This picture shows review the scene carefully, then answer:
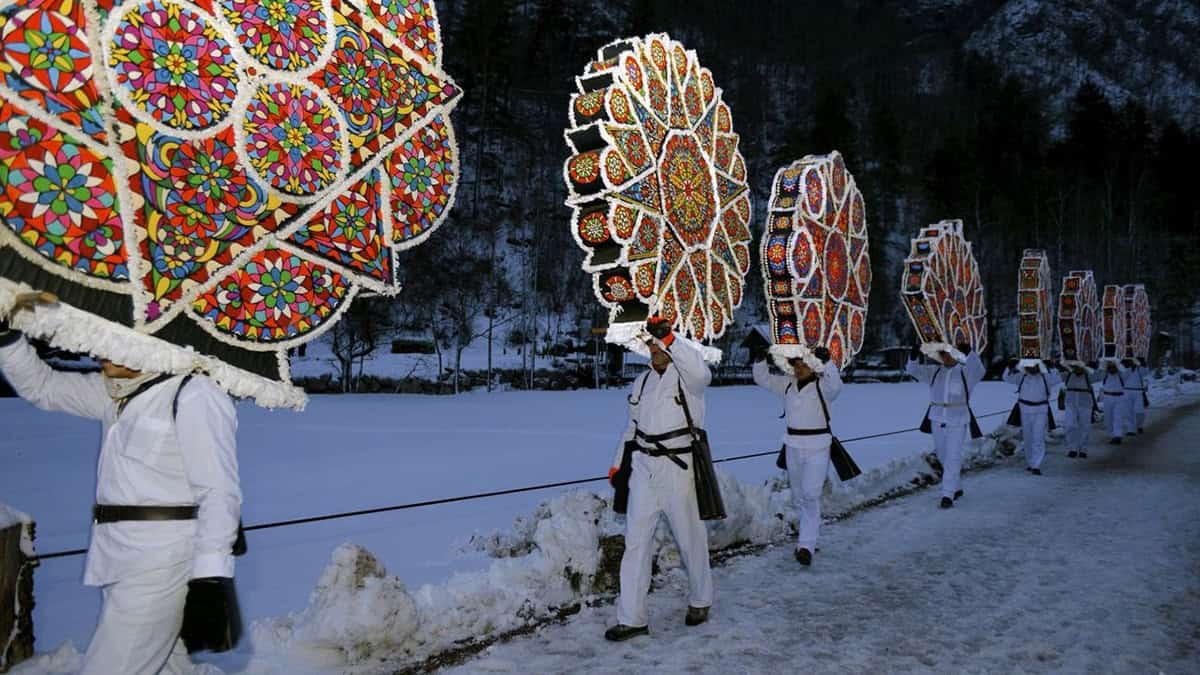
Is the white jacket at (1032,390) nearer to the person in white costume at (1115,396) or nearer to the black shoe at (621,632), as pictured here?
the person in white costume at (1115,396)

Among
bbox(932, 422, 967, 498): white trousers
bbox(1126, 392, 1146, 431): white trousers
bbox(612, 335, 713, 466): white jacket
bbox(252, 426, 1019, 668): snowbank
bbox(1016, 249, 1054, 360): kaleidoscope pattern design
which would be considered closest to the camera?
bbox(252, 426, 1019, 668): snowbank

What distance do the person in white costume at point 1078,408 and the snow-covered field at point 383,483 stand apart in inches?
102

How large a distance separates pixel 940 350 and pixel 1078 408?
6120mm

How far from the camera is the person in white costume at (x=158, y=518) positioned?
2.44 m

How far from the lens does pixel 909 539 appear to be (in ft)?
23.3

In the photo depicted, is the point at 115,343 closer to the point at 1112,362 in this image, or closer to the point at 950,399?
the point at 950,399

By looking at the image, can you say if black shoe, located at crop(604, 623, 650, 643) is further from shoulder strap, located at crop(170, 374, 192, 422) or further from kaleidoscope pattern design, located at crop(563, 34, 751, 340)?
shoulder strap, located at crop(170, 374, 192, 422)

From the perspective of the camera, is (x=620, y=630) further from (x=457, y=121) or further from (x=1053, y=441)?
(x=457, y=121)

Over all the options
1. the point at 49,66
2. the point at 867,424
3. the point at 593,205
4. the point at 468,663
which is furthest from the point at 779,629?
the point at 867,424

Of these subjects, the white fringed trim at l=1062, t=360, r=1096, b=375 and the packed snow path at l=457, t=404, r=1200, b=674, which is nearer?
the packed snow path at l=457, t=404, r=1200, b=674

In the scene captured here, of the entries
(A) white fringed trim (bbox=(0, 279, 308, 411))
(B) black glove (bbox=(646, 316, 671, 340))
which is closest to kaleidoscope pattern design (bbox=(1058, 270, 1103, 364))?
(B) black glove (bbox=(646, 316, 671, 340))

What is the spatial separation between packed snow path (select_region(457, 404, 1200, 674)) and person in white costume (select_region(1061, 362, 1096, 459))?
567cm

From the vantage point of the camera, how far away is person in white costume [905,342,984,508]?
8914 millimetres

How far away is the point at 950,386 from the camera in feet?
30.3
